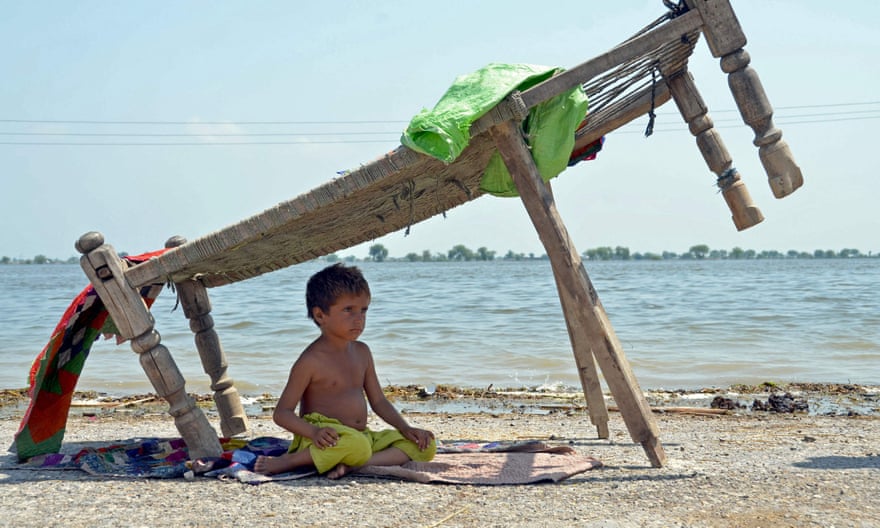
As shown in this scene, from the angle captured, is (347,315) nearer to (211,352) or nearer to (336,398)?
(336,398)

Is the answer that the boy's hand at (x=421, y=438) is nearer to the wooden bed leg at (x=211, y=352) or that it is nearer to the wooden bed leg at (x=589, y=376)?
the wooden bed leg at (x=589, y=376)

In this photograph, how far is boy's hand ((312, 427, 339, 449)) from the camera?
374cm

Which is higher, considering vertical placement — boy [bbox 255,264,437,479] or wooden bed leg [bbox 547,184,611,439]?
boy [bbox 255,264,437,479]

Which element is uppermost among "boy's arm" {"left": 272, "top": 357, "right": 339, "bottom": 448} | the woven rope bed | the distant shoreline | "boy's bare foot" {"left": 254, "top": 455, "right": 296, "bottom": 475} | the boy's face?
the woven rope bed

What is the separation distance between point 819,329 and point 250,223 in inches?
423

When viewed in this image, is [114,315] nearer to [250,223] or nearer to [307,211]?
[250,223]

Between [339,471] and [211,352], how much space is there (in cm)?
185

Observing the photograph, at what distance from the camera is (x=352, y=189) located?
3742mm

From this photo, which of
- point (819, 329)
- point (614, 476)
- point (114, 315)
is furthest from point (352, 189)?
point (819, 329)

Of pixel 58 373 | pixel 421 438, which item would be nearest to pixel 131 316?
pixel 58 373

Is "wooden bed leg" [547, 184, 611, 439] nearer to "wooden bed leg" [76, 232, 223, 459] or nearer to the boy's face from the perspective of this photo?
the boy's face

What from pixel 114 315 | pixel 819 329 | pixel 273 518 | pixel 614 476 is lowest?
pixel 819 329

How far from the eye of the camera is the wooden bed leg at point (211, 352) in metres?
5.17

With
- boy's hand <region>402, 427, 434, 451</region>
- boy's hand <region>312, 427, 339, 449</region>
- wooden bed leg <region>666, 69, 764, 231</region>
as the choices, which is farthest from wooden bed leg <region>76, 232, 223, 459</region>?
wooden bed leg <region>666, 69, 764, 231</region>
